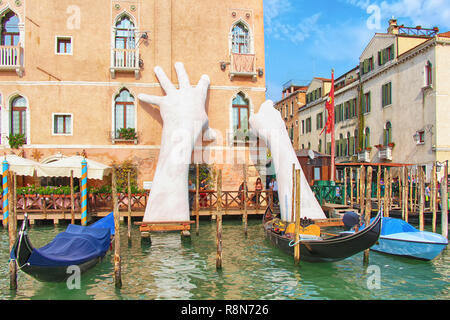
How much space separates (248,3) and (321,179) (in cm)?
835

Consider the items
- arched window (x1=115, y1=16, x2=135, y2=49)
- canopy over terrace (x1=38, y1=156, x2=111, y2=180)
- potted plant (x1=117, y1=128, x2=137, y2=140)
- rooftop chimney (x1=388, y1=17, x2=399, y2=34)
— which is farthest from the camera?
rooftop chimney (x1=388, y1=17, x2=399, y2=34)

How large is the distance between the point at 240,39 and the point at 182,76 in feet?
10.9

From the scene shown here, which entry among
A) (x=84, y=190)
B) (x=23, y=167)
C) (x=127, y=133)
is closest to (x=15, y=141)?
(x=23, y=167)

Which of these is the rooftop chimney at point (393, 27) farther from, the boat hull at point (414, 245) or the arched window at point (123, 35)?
the boat hull at point (414, 245)

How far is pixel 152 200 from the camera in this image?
13.4m

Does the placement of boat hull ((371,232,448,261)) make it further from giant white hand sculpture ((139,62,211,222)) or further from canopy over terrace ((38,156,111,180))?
canopy over terrace ((38,156,111,180))

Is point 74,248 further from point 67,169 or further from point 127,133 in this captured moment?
point 127,133

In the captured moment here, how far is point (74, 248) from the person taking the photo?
8.60 m

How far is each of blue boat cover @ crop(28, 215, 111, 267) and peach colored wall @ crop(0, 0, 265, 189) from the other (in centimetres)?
634

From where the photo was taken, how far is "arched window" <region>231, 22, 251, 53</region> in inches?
677

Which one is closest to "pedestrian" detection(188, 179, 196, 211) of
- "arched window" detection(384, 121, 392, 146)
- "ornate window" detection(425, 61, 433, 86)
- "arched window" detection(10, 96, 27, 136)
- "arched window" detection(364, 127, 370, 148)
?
"arched window" detection(10, 96, 27, 136)

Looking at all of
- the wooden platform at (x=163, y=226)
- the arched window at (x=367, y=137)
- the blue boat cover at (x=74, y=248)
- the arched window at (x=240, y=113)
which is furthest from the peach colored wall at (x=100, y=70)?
the arched window at (x=367, y=137)
